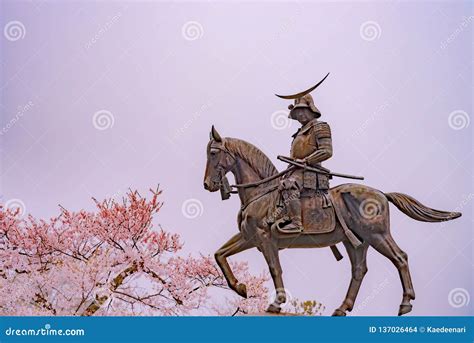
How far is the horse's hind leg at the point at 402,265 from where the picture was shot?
4.89m

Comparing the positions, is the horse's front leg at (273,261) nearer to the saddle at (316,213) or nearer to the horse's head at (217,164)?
Answer: the saddle at (316,213)

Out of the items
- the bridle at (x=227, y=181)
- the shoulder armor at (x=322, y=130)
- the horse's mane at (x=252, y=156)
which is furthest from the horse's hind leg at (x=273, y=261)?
the shoulder armor at (x=322, y=130)

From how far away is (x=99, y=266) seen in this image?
5.88 m

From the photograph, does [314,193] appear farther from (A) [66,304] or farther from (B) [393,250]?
(A) [66,304]

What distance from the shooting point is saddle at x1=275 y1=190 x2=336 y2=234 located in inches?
194

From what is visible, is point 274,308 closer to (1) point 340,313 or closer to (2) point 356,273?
(1) point 340,313

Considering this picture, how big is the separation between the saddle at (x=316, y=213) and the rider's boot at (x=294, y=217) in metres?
0.03

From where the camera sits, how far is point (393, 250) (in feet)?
16.2

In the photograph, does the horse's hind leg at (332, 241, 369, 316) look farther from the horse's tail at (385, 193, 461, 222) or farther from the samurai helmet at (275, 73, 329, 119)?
the samurai helmet at (275, 73, 329, 119)

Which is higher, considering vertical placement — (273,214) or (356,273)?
(273,214)
